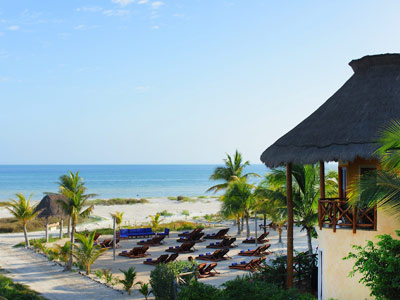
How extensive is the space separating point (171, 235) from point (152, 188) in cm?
7767

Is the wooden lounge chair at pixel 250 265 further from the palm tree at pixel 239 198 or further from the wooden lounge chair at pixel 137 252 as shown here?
the palm tree at pixel 239 198

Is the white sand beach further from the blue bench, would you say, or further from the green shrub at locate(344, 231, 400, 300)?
the green shrub at locate(344, 231, 400, 300)

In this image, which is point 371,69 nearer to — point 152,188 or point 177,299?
point 177,299

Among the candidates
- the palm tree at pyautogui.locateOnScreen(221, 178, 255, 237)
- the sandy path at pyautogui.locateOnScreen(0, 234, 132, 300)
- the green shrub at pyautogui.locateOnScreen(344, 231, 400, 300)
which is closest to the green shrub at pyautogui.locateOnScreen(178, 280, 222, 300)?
the sandy path at pyautogui.locateOnScreen(0, 234, 132, 300)

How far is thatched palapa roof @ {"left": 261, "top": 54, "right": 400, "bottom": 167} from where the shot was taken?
948 cm

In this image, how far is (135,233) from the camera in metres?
26.8

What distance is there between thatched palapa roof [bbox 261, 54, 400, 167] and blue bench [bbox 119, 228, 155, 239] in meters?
17.2

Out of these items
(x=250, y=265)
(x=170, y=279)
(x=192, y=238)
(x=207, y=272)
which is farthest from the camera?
(x=192, y=238)

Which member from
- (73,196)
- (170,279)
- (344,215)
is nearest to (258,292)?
(344,215)

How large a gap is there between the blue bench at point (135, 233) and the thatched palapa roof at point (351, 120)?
17167 millimetres

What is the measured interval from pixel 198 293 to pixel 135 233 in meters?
17.0

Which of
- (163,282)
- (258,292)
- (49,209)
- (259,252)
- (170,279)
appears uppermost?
(49,209)

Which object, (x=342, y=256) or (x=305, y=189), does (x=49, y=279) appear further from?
(x=342, y=256)

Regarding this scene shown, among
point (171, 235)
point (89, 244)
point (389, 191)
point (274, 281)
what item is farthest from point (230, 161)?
point (389, 191)
